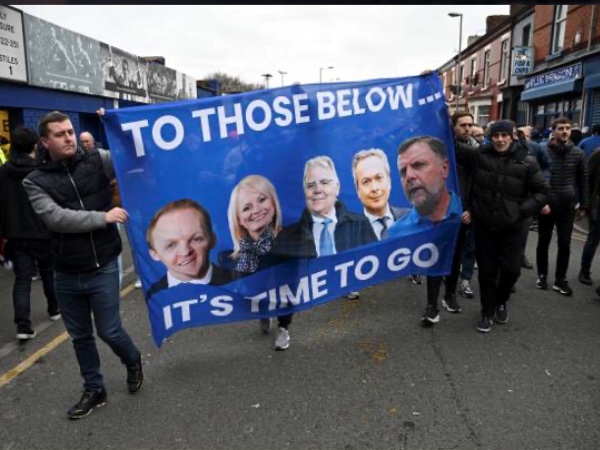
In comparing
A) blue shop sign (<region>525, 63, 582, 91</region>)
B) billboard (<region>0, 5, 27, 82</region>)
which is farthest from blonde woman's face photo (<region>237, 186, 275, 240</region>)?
blue shop sign (<region>525, 63, 582, 91</region>)

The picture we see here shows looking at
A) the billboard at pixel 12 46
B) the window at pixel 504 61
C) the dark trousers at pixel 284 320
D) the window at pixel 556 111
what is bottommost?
the dark trousers at pixel 284 320

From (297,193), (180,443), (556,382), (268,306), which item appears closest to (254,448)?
(180,443)

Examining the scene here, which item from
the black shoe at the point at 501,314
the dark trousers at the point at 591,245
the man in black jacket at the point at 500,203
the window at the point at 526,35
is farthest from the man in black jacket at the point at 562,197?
the window at the point at 526,35

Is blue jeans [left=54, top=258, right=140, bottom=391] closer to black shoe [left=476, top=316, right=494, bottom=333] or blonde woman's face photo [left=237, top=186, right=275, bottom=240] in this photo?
blonde woman's face photo [left=237, top=186, right=275, bottom=240]

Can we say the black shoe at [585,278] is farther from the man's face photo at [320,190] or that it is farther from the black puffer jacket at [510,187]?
the man's face photo at [320,190]

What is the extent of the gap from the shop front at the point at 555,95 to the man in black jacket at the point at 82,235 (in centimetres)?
1544

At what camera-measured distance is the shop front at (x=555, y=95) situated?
15.1m

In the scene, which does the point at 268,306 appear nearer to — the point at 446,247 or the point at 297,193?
the point at 297,193

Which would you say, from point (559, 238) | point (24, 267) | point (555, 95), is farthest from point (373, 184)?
point (555, 95)

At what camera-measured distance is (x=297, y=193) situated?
3939 mm

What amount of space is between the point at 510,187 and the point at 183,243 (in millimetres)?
2896

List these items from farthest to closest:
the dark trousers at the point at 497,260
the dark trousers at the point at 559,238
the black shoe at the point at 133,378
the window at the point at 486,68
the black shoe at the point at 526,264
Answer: the window at the point at 486,68, the black shoe at the point at 526,264, the dark trousers at the point at 559,238, the dark trousers at the point at 497,260, the black shoe at the point at 133,378

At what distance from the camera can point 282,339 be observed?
4223 millimetres

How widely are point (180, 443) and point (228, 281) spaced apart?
1.24 meters
